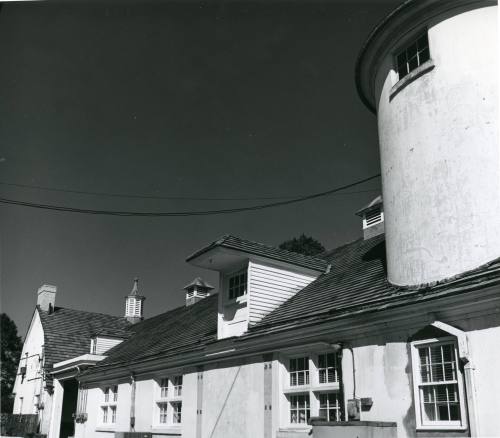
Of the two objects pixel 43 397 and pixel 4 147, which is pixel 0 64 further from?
pixel 43 397

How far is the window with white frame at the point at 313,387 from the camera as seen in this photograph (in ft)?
36.9

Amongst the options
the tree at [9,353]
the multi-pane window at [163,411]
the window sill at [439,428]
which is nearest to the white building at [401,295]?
the window sill at [439,428]

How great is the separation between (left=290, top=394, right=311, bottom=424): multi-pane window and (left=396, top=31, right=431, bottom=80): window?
23.9 ft

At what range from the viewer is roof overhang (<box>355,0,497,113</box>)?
34.3 ft

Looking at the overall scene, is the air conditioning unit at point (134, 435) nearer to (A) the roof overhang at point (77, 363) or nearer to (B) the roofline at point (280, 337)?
(B) the roofline at point (280, 337)

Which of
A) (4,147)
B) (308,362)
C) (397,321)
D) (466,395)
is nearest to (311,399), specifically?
(308,362)

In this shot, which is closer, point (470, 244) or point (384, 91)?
point (470, 244)

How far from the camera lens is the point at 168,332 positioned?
22.3 meters

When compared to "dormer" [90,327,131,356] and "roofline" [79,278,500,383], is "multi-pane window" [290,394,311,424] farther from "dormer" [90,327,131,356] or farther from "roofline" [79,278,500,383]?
"dormer" [90,327,131,356]

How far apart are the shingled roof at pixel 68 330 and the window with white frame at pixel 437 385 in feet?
69.2

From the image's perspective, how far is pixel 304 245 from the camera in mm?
43844

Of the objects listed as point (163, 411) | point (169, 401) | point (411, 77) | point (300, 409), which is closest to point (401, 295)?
point (300, 409)

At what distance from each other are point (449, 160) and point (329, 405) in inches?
216

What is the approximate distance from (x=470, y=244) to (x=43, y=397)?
24.6 meters
